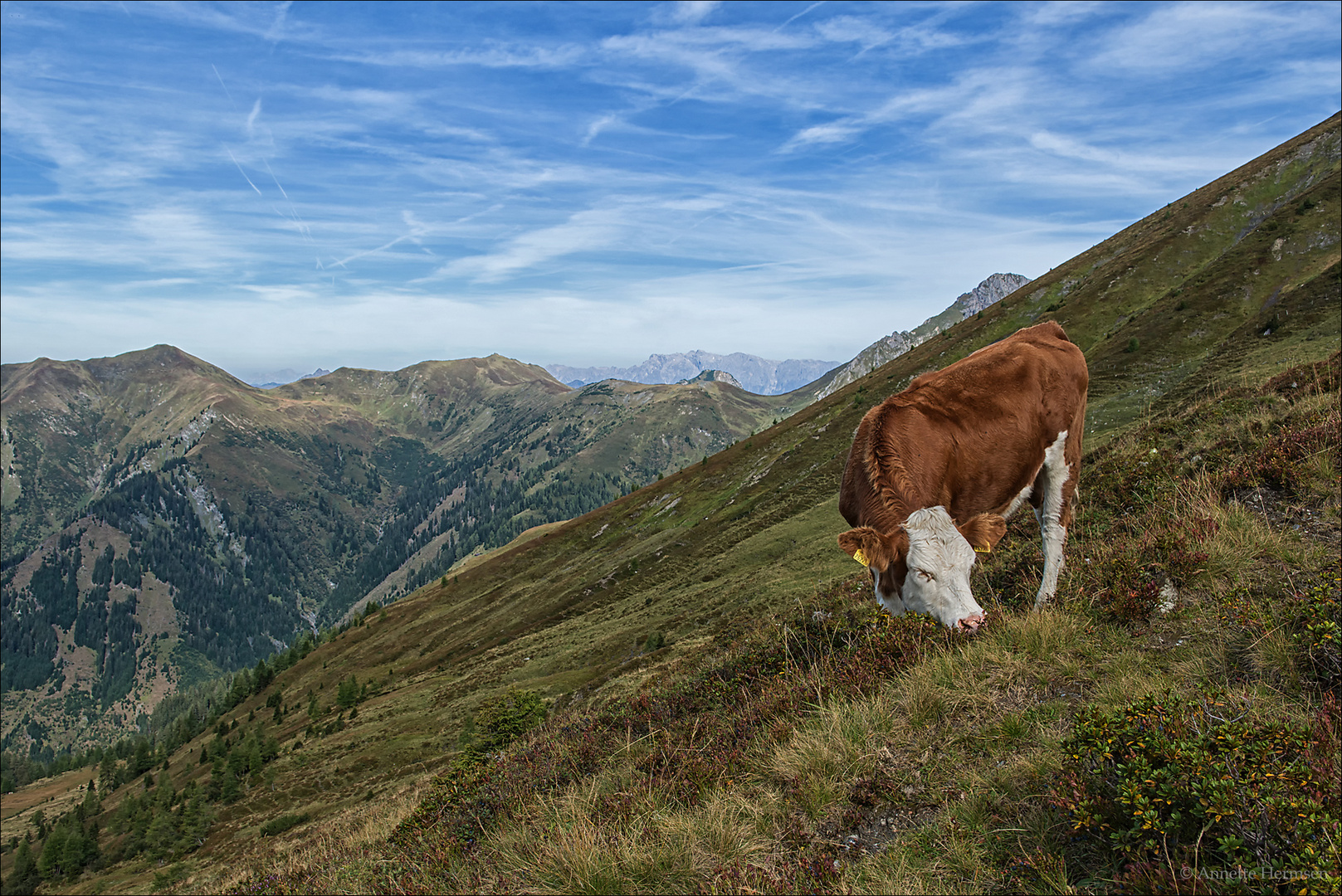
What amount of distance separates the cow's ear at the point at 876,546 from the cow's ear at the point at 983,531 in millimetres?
778

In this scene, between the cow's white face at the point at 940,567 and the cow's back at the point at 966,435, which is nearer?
the cow's white face at the point at 940,567

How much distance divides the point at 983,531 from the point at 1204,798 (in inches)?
176

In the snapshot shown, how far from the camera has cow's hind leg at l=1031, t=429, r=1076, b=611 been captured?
10.1 metres

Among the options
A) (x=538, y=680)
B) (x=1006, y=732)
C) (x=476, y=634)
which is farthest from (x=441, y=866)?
(x=476, y=634)

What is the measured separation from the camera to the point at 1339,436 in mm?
9648

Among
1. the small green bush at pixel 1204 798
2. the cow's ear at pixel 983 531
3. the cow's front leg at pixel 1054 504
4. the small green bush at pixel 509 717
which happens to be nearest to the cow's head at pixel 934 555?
the cow's ear at pixel 983 531

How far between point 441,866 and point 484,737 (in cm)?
3477

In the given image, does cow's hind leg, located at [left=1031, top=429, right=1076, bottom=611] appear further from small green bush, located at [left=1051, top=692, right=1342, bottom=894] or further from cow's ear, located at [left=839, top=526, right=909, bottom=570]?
small green bush, located at [left=1051, top=692, right=1342, bottom=894]

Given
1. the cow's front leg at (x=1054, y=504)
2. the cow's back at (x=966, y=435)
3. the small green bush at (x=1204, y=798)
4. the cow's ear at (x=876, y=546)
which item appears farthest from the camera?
the cow's front leg at (x=1054, y=504)

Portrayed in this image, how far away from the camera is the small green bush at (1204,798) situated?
Answer: 3.46 meters

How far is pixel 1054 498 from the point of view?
1101 cm

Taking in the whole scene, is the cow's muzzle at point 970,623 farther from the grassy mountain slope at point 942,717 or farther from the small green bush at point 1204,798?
the small green bush at point 1204,798

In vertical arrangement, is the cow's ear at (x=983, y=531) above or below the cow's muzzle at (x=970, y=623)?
above

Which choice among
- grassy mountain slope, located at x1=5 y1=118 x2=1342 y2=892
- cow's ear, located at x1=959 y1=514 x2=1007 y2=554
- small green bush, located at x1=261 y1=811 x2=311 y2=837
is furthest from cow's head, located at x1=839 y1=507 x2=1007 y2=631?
small green bush, located at x1=261 y1=811 x2=311 y2=837
